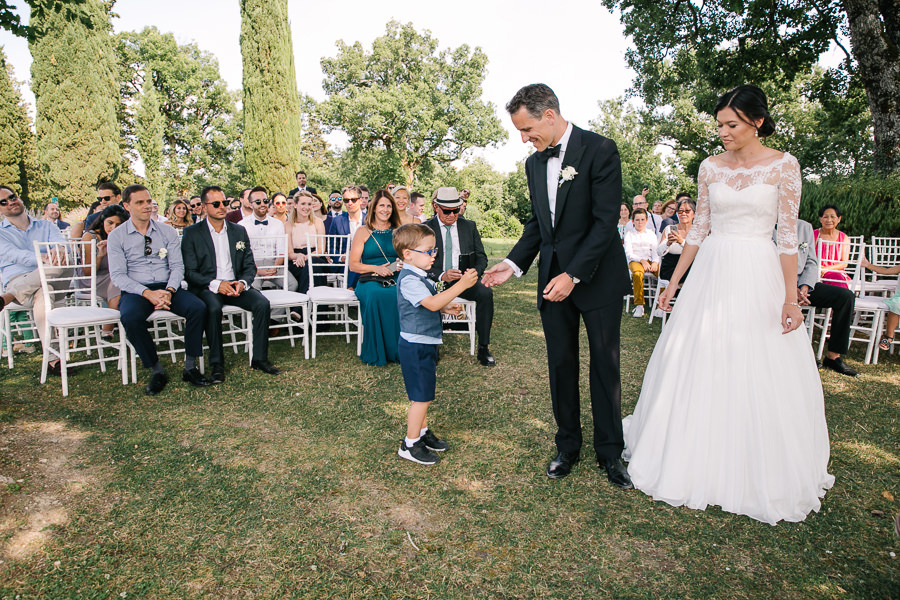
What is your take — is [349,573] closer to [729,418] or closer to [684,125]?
[729,418]

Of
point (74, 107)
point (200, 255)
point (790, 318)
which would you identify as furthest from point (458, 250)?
point (74, 107)

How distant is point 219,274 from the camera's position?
5.73m

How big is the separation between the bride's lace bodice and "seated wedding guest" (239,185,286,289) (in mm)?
4803

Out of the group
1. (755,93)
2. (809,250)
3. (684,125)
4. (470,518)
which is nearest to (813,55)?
(809,250)

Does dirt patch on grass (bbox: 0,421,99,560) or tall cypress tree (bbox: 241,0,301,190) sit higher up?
tall cypress tree (bbox: 241,0,301,190)

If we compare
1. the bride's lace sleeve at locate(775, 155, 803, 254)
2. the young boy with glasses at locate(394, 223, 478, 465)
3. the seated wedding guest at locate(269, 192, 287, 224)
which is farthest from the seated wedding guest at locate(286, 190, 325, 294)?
the bride's lace sleeve at locate(775, 155, 803, 254)

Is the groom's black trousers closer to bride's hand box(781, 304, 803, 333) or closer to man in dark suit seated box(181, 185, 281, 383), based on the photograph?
bride's hand box(781, 304, 803, 333)

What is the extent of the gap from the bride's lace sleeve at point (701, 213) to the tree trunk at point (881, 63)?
920 centimetres

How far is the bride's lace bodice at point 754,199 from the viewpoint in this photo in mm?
2902

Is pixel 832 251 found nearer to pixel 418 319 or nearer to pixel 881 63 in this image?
pixel 418 319

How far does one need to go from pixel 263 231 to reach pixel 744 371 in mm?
5901

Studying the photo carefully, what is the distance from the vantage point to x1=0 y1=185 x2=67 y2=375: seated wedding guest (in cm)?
553

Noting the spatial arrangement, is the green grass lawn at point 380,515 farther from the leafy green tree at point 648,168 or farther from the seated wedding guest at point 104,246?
the leafy green tree at point 648,168

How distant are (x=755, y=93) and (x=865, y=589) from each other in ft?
7.97
